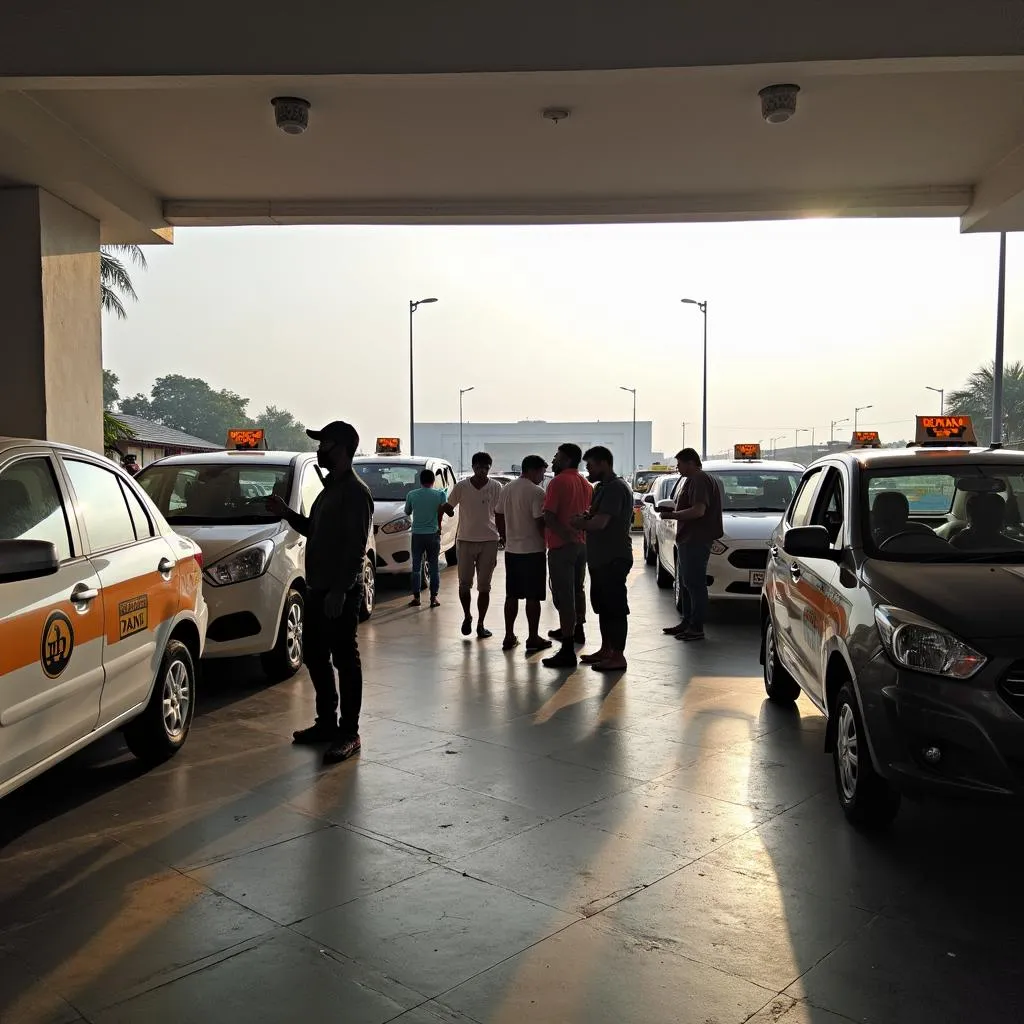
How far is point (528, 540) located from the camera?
897 centimetres

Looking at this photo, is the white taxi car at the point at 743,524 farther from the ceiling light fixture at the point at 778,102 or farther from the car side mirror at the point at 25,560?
the car side mirror at the point at 25,560

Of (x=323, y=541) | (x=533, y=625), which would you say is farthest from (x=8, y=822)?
(x=533, y=625)

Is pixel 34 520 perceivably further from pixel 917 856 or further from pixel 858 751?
pixel 917 856

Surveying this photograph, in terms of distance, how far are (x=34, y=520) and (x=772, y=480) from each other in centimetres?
933

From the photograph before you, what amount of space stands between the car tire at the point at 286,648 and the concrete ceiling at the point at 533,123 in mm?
3766

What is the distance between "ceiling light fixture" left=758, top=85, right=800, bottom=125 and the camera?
667 centimetres

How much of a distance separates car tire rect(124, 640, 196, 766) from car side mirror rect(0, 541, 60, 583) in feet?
5.74

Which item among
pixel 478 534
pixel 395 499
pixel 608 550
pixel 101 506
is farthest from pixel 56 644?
pixel 395 499

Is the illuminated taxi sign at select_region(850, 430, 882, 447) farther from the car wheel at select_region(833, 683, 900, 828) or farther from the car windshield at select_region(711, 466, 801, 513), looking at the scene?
the car wheel at select_region(833, 683, 900, 828)

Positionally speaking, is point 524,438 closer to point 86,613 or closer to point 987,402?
point 987,402

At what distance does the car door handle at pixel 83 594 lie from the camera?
429 cm

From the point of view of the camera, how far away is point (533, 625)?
9102mm

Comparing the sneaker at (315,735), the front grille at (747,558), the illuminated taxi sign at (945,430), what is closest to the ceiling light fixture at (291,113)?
the sneaker at (315,735)

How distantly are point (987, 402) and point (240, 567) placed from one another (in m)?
49.1
